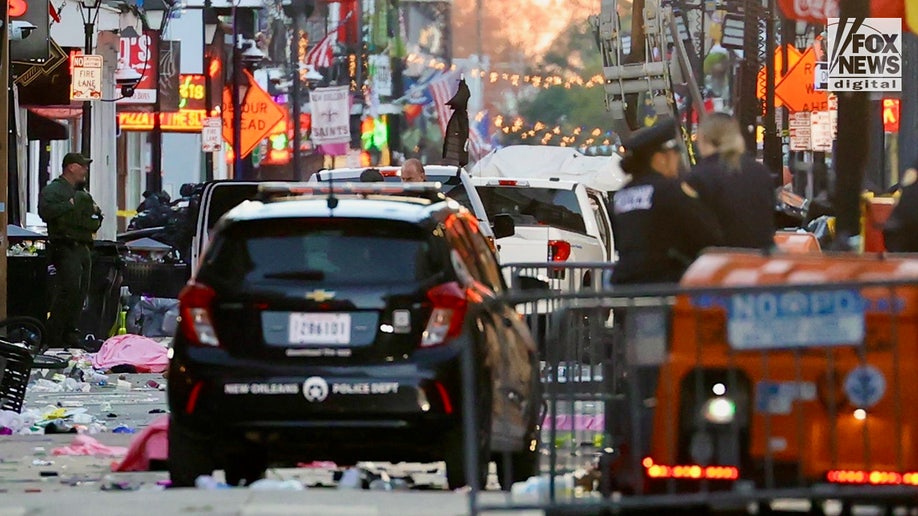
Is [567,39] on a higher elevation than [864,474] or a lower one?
higher

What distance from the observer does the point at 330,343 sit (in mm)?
10516

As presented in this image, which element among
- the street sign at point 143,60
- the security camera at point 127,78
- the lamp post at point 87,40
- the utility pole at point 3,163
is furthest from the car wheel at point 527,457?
the street sign at point 143,60

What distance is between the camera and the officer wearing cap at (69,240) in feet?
78.5

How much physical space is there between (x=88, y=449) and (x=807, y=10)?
13583 millimetres

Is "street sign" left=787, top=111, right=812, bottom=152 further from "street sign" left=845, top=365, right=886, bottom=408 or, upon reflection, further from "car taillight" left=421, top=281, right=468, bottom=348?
"street sign" left=845, top=365, right=886, bottom=408

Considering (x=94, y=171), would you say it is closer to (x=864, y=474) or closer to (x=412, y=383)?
(x=412, y=383)

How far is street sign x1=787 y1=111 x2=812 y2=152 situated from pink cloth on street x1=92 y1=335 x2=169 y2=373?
30.0m

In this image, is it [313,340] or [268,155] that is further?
[268,155]

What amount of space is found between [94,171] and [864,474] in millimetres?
38466

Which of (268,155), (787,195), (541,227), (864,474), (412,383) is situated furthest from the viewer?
(268,155)

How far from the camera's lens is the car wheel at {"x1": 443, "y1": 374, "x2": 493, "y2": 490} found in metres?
10.5

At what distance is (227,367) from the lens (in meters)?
10.5

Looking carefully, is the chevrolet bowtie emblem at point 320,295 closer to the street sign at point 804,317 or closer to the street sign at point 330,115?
the street sign at point 804,317

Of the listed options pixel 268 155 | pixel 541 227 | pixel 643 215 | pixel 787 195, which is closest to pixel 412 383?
pixel 643 215
